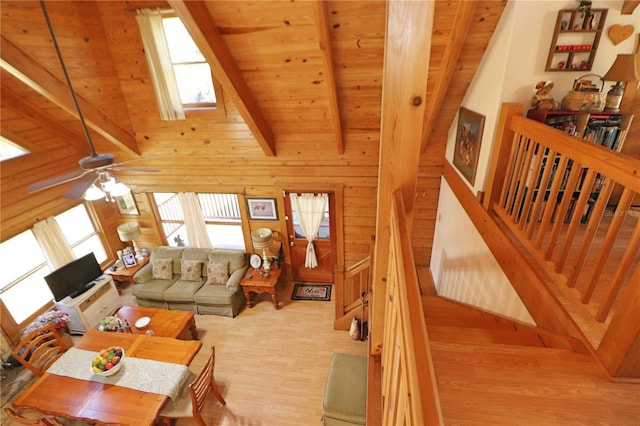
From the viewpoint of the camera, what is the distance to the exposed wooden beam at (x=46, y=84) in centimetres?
279

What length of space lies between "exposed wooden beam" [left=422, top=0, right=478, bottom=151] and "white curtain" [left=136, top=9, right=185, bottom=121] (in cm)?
318

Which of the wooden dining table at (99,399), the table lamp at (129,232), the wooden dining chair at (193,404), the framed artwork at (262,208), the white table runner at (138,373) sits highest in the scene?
the framed artwork at (262,208)

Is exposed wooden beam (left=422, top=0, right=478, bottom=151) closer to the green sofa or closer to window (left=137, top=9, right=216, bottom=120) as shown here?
window (left=137, top=9, right=216, bottom=120)

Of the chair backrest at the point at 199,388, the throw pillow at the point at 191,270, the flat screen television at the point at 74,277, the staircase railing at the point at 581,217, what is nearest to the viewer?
the staircase railing at the point at 581,217

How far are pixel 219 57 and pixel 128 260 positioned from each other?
13.9 feet

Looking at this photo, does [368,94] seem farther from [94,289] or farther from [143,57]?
[94,289]

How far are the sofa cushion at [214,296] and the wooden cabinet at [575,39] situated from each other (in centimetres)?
475

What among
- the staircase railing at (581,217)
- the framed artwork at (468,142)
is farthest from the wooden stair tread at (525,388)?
the framed artwork at (468,142)

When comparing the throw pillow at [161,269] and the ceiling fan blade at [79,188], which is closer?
the ceiling fan blade at [79,188]

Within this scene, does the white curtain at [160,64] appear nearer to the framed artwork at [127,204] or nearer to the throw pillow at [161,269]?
the framed artwork at [127,204]

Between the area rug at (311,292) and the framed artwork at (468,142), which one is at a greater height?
the framed artwork at (468,142)

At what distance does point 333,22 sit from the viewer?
2631mm

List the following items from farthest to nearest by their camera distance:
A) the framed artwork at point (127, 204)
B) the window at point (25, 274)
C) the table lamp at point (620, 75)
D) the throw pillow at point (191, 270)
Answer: the framed artwork at point (127, 204), the throw pillow at point (191, 270), the window at point (25, 274), the table lamp at point (620, 75)

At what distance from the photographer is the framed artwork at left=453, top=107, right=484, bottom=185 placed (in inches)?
121
